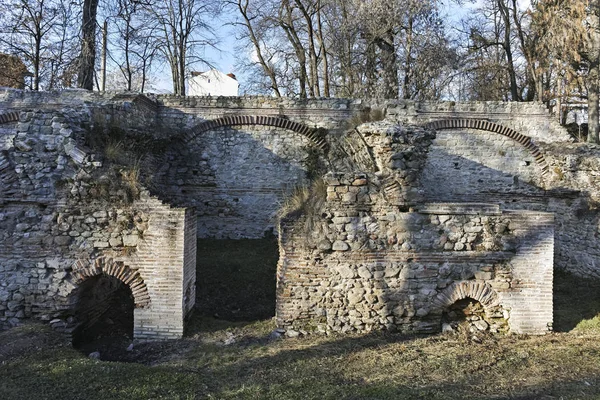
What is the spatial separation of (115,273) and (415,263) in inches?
165

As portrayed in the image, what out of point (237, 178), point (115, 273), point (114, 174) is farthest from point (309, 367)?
point (237, 178)

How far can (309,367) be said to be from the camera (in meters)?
4.90

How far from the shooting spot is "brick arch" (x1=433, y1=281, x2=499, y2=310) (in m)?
5.86

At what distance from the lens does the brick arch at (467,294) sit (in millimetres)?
5855

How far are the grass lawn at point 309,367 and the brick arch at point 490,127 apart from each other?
580cm

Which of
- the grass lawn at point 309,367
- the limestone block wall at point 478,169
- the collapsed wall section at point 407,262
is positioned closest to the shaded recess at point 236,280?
the grass lawn at point 309,367

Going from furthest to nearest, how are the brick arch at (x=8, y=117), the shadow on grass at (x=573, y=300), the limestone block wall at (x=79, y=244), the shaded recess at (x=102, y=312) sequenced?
1. the brick arch at (x=8, y=117)
2. the shadow on grass at (x=573, y=300)
3. the shaded recess at (x=102, y=312)
4. the limestone block wall at (x=79, y=244)

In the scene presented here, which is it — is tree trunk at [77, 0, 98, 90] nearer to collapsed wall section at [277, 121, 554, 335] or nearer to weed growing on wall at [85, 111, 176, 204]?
weed growing on wall at [85, 111, 176, 204]

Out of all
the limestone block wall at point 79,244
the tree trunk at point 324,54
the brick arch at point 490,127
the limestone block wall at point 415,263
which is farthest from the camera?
the tree trunk at point 324,54

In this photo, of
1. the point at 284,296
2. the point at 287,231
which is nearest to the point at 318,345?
the point at 284,296

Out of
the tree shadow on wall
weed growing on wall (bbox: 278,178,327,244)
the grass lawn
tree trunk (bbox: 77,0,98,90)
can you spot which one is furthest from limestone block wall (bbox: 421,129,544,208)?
tree trunk (bbox: 77,0,98,90)

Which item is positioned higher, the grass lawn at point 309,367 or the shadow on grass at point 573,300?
the shadow on grass at point 573,300

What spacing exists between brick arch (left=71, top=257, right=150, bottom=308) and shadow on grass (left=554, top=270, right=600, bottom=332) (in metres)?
5.90

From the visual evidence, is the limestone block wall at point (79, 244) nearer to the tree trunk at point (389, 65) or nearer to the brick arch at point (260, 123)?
the brick arch at point (260, 123)
